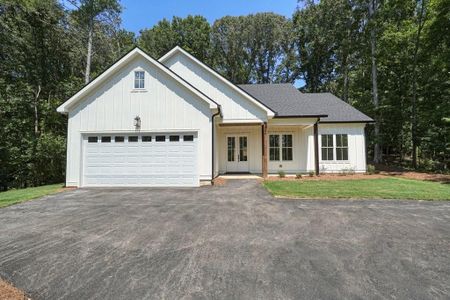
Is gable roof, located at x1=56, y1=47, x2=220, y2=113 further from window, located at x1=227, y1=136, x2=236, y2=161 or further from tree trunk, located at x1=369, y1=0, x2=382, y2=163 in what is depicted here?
tree trunk, located at x1=369, y1=0, x2=382, y2=163

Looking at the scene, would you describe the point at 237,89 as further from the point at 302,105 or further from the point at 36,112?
the point at 36,112

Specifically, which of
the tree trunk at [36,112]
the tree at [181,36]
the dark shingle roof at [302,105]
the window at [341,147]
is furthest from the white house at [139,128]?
the tree at [181,36]

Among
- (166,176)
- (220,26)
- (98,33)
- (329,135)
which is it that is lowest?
(166,176)

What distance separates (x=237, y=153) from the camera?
51.4 feet

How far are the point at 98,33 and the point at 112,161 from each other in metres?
15.1

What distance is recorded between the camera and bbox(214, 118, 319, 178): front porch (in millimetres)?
15469

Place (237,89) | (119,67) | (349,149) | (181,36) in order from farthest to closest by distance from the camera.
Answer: (181,36) → (349,149) → (237,89) → (119,67)

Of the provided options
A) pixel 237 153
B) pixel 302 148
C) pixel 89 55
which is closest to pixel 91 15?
pixel 89 55

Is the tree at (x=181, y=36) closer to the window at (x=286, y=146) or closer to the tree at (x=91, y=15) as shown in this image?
the tree at (x=91, y=15)

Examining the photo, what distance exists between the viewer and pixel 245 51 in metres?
36.0

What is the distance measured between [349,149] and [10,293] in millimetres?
A: 16196

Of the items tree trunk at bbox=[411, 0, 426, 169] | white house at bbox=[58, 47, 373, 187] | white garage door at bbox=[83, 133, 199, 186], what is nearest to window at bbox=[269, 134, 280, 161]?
white house at bbox=[58, 47, 373, 187]

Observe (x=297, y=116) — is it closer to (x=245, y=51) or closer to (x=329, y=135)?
(x=329, y=135)

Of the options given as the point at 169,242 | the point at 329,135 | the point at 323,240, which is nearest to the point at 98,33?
the point at 329,135
